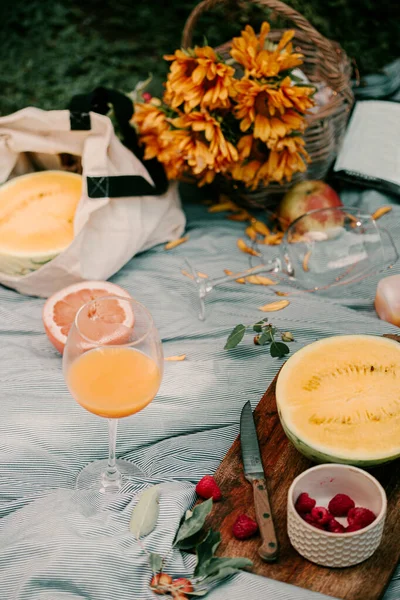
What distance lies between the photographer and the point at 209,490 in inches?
49.3

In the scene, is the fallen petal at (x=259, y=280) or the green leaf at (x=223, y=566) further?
the fallen petal at (x=259, y=280)

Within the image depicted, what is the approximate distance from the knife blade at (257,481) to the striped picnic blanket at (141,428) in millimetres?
51

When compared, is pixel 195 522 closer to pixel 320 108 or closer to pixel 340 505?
pixel 340 505

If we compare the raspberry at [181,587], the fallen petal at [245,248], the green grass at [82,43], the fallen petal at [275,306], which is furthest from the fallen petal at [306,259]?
the green grass at [82,43]

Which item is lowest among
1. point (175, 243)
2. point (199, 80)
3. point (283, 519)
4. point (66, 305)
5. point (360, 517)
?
point (175, 243)

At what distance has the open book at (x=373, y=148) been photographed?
224 centimetres

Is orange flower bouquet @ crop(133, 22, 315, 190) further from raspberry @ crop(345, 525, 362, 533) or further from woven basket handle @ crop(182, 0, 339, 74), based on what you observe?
raspberry @ crop(345, 525, 362, 533)

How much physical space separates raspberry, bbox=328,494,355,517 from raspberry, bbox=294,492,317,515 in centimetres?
3

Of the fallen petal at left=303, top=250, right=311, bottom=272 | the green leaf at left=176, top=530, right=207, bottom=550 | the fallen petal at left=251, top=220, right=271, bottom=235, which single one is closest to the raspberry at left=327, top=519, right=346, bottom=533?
the green leaf at left=176, top=530, right=207, bottom=550

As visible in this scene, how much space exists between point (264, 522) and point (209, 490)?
120 mm

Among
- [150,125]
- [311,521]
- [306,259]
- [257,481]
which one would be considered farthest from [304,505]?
[150,125]

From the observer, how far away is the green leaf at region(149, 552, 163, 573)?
1147 mm

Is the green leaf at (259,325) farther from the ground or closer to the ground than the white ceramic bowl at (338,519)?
closer to the ground

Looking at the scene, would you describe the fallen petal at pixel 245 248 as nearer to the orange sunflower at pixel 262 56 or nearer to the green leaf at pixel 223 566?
the orange sunflower at pixel 262 56
